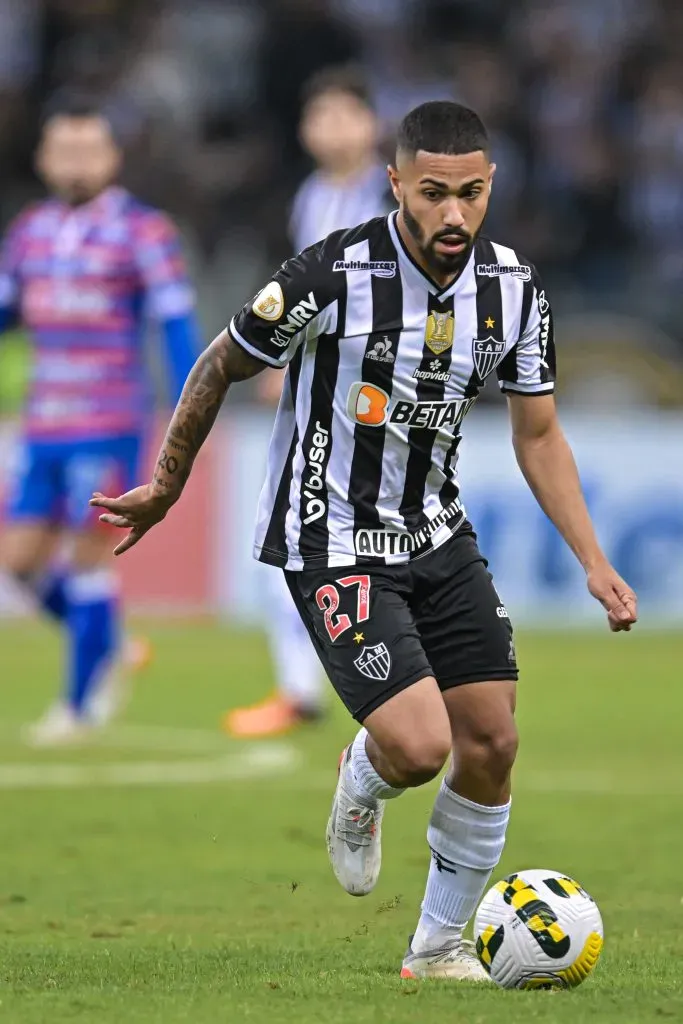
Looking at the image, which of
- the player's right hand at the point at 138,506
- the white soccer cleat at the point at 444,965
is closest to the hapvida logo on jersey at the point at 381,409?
the player's right hand at the point at 138,506

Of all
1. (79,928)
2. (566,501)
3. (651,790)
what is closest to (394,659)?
(566,501)

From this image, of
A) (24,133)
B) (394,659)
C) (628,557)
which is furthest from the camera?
(24,133)

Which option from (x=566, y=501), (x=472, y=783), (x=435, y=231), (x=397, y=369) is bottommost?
(x=472, y=783)

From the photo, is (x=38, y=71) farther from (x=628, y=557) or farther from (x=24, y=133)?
(x=628, y=557)

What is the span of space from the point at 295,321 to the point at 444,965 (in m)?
1.55

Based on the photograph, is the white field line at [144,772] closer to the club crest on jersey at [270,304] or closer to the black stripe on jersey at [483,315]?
the black stripe on jersey at [483,315]

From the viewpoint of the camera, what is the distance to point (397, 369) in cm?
455

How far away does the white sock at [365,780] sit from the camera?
14.9 ft

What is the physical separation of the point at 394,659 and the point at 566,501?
0.68 m

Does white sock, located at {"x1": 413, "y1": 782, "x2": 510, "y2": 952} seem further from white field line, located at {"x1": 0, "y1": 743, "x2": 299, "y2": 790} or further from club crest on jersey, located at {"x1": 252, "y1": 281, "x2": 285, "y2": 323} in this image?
white field line, located at {"x1": 0, "y1": 743, "x2": 299, "y2": 790}

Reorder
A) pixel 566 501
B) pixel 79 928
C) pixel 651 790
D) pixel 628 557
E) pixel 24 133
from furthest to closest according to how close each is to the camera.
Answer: pixel 24 133 < pixel 628 557 < pixel 651 790 < pixel 79 928 < pixel 566 501

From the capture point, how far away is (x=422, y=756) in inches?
167

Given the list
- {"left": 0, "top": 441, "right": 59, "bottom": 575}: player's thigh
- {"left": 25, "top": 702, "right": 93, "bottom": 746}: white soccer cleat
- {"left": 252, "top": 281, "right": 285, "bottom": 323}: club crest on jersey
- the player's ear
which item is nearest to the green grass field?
{"left": 25, "top": 702, "right": 93, "bottom": 746}: white soccer cleat

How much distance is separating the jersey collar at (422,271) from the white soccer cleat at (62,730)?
488 cm
